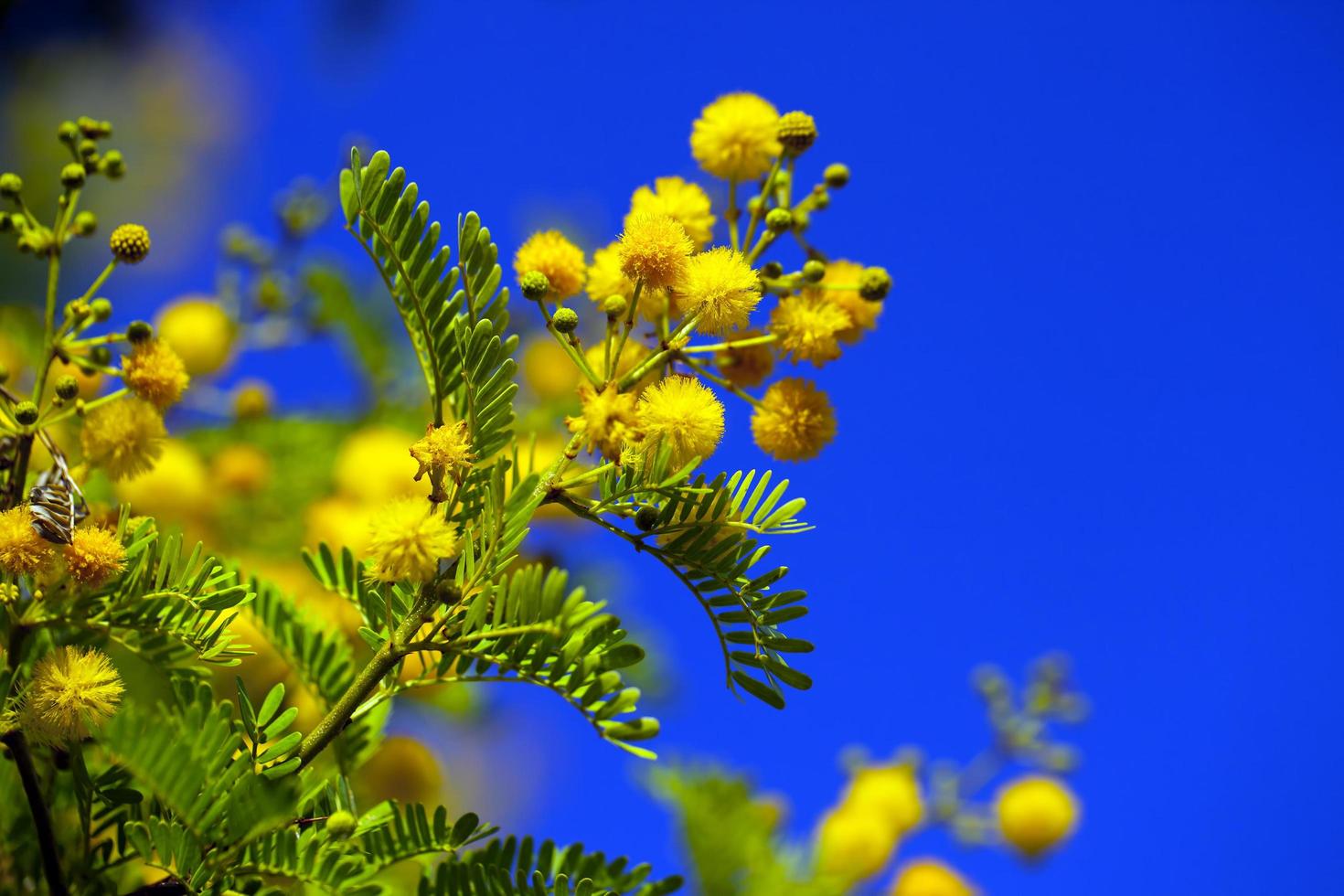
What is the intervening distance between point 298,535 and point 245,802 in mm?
1931

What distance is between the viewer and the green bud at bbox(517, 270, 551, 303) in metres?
1.16

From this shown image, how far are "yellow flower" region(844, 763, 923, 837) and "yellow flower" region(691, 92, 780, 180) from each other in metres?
1.60

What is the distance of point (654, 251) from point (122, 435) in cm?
67

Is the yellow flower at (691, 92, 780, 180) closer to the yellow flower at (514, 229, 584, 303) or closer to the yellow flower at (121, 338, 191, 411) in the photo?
the yellow flower at (514, 229, 584, 303)

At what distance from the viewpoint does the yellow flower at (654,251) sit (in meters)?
1.14

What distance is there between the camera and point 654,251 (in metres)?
1.14

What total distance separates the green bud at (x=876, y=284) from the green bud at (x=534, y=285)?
355 mm

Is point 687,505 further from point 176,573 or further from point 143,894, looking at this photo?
point 143,894

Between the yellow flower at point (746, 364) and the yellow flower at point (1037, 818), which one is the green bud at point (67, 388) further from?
the yellow flower at point (1037, 818)

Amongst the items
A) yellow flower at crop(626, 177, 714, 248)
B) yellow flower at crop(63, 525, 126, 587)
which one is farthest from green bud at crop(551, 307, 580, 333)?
yellow flower at crop(63, 525, 126, 587)

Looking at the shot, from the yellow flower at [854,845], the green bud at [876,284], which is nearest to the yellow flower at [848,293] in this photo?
the green bud at [876,284]

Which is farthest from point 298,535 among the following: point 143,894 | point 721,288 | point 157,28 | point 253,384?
point 157,28

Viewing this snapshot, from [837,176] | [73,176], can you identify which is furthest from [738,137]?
[73,176]

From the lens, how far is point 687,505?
114cm
